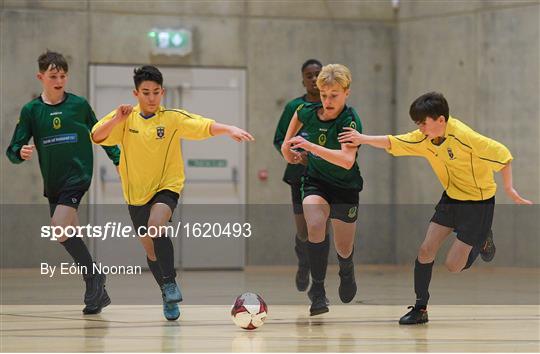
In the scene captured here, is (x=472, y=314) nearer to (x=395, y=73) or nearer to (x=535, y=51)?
(x=535, y=51)

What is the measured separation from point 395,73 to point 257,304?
690cm

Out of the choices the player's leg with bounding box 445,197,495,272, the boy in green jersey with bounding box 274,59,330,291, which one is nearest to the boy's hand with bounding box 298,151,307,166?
the boy in green jersey with bounding box 274,59,330,291

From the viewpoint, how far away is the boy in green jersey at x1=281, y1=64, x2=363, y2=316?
6.48m

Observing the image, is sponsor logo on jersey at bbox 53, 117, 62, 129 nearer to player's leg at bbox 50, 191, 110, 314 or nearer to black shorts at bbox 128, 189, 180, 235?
player's leg at bbox 50, 191, 110, 314

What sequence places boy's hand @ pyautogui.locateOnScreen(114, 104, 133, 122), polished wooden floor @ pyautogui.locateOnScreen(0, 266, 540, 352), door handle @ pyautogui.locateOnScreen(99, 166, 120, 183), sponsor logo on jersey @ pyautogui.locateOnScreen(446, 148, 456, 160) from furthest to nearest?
door handle @ pyautogui.locateOnScreen(99, 166, 120, 183) → sponsor logo on jersey @ pyautogui.locateOnScreen(446, 148, 456, 160) → boy's hand @ pyautogui.locateOnScreen(114, 104, 133, 122) → polished wooden floor @ pyautogui.locateOnScreen(0, 266, 540, 352)

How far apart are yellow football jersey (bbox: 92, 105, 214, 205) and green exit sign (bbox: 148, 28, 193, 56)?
5182mm

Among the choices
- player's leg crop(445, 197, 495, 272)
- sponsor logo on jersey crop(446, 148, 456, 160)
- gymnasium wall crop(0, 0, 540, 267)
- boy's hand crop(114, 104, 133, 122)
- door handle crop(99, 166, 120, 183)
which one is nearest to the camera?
boy's hand crop(114, 104, 133, 122)

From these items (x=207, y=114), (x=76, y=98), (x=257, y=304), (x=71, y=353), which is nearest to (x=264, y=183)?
(x=207, y=114)

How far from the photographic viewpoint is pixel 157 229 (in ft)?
21.0

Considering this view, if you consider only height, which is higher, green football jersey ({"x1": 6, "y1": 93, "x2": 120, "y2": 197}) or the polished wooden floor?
green football jersey ({"x1": 6, "y1": 93, "x2": 120, "y2": 197})

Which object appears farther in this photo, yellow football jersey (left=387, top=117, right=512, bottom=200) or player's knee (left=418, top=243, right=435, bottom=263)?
player's knee (left=418, top=243, right=435, bottom=263)

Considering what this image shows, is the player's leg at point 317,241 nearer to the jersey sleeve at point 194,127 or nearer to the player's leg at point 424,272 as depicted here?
the player's leg at point 424,272

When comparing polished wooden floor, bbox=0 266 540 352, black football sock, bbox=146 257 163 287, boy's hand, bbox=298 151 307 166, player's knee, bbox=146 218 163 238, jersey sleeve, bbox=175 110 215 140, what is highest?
jersey sleeve, bbox=175 110 215 140

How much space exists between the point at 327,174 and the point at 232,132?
2.82 ft
